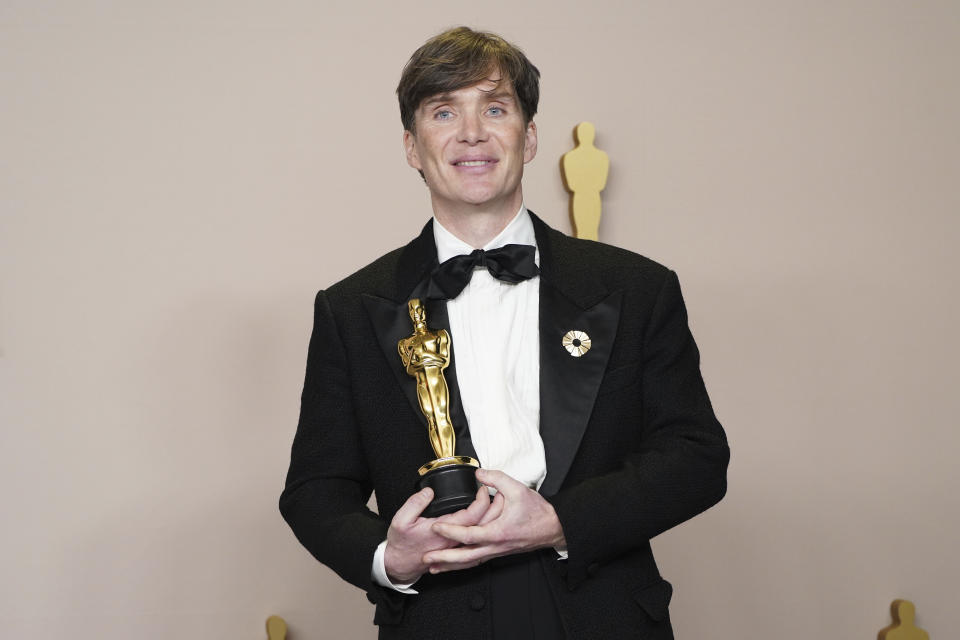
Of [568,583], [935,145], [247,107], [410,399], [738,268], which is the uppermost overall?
[247,107]

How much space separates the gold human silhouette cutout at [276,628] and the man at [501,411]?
4.08 feet

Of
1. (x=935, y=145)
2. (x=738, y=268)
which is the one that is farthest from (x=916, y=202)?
(x=738, y=268)

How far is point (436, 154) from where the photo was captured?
2.09 m

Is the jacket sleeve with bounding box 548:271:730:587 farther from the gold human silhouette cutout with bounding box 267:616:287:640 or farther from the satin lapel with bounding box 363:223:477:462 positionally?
the gold human silhouette cutout with bounding box 267:616:287:640

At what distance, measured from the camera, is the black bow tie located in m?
2.04

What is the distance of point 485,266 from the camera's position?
6.78ft

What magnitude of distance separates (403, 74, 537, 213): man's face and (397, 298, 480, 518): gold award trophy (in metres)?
0.23

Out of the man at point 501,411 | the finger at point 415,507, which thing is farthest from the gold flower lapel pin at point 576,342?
the finger at point 415,507

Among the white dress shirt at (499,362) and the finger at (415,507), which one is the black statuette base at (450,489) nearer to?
the finger at (415,507)

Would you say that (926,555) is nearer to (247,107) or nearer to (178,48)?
(247,107)

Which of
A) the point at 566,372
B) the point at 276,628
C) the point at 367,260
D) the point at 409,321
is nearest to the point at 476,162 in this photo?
the point at 409,321

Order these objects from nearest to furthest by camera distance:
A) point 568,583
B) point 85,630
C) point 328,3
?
point 568,583, point 85,630, point 328,3

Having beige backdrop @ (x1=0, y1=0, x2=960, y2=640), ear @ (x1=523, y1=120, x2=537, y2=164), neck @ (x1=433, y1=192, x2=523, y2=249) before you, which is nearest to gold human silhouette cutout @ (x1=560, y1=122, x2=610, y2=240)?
beige backdrop @ (x1=0, y1=0, x2=960, y2=640)

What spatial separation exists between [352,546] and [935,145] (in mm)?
2501
